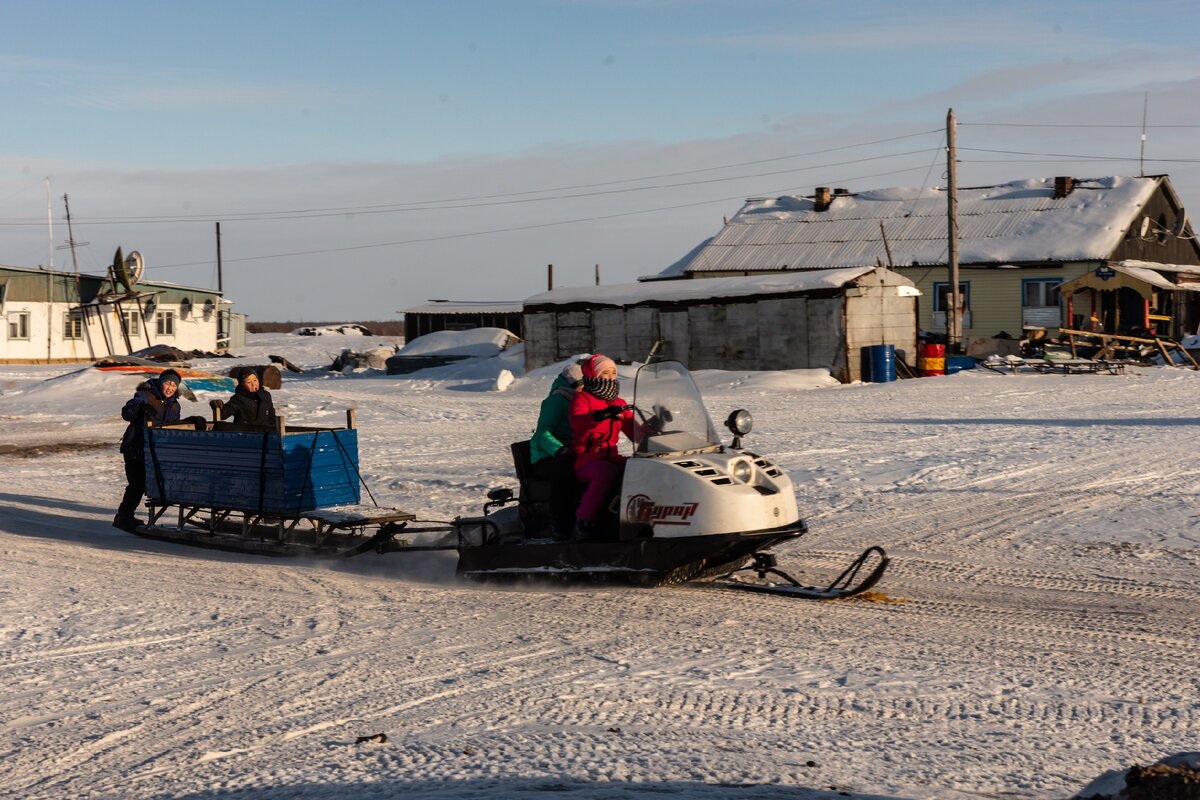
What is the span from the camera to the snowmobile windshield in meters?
9.10

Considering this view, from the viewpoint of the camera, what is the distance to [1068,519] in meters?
11.7

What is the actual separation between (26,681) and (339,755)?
251 centimetres

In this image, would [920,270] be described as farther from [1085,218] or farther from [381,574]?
[381,574]

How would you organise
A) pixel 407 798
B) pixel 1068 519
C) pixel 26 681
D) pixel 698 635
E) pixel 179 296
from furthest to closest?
pixel 179 296, pixel 1068 519, pixel 698 635, pixel 26 681, pixel 407 798

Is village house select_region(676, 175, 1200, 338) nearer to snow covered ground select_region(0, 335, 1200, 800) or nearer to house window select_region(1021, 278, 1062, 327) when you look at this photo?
house window select_region(1021, 278, 1062, 327)

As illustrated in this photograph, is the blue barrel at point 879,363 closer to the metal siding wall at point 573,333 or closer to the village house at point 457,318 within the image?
the metal siding wall at point 573,333

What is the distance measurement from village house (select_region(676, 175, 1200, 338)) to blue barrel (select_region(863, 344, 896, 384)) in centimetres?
991

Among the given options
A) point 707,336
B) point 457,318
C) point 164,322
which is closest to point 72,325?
point 164,322

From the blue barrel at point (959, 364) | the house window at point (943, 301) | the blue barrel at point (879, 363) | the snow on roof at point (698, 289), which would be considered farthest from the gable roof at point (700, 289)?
the house window at point (943, 301)

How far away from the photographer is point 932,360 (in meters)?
32.6

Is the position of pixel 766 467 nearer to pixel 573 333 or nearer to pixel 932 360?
pixel 932 360

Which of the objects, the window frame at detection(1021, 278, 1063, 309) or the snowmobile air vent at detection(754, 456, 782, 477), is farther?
the window frame at detection(1021, 278, 1063, 309)

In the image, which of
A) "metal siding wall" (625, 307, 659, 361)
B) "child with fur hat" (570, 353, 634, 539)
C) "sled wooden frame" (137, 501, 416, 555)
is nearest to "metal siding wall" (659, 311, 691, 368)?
"metal siding wall" (625, 307, 659, 361)

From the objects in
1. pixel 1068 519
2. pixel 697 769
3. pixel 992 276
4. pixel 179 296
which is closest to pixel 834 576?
pixel 1068 519
